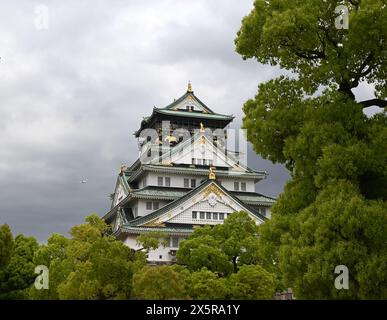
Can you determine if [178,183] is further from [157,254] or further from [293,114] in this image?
[293,114]

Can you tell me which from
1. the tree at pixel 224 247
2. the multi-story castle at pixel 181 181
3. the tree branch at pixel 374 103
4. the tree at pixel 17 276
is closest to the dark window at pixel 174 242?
the multi-story castle at pixel 181 181

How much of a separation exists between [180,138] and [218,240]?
24812 millimetres

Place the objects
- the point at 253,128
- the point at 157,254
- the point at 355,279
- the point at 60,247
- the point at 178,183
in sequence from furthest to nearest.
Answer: the point at 178,183
the point at 157,254
the point at 60,247
the point at 253,128
the point at 355,279

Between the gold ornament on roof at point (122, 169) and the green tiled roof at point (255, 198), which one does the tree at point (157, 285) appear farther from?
the gold ornament on roof at point (122, 169)

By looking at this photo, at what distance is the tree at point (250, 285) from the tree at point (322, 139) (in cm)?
1240

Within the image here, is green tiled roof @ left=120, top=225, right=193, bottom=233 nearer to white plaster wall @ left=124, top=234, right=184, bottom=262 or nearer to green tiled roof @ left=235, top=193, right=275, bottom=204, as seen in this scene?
white plaster wall @ left=124, top=234, right=184, bottom=262

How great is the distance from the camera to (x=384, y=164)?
465 inches

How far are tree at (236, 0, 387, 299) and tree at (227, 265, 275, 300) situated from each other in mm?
12398

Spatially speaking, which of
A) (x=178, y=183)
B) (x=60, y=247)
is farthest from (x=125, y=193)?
(x=60, y=247)

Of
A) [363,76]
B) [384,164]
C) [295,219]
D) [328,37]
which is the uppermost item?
[328,37]

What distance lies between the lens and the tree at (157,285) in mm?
20438

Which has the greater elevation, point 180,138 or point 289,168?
point 180,138

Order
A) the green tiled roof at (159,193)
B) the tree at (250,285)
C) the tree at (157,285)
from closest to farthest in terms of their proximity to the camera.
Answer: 1. the tree at (157,285)
2. the tree at (250,285)
3. the green tiled roof at (159,193)

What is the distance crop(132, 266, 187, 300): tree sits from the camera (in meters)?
20.4
